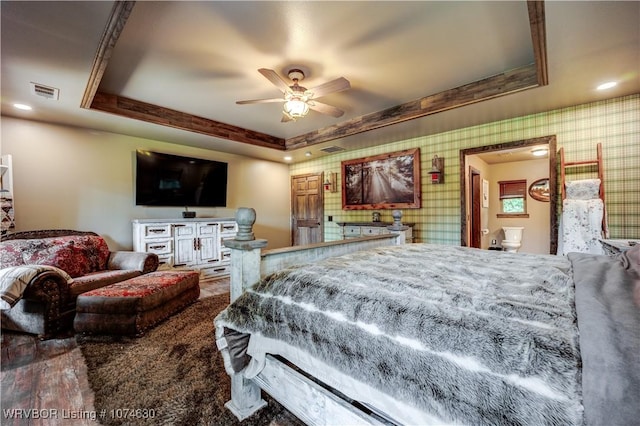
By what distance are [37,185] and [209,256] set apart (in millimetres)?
2315

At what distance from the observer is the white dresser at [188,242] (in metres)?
3.86

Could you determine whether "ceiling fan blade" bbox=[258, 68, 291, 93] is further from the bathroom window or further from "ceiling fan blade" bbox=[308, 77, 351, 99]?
the bathroom window

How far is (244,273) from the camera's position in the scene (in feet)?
4.61

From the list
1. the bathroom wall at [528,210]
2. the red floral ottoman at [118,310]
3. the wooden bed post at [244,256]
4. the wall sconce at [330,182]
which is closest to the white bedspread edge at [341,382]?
the wooden bed post at [244,256]

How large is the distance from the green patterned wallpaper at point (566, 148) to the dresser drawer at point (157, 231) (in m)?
3.53

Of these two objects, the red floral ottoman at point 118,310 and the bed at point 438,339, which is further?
the red floral ottoman at point 118,310

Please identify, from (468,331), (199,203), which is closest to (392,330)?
(468,331)

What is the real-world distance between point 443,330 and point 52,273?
10.1 feet

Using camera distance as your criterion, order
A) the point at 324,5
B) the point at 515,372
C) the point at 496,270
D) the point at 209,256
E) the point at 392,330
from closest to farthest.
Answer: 1. the point at 515,372
2. the point at 392,330
3. the point at 496,270
4. the point at 324,5
5. the point at 209,256

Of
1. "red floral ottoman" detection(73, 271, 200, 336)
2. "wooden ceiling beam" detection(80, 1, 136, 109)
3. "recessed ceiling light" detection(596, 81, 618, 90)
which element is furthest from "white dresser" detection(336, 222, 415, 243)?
"wooden ceiling beam" detection(80, 1, 136, 109)

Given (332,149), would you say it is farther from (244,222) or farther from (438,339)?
(438,339)

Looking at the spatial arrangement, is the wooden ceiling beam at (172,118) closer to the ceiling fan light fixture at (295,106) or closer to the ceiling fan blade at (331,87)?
the ceiling fan light fixture at (295,106)

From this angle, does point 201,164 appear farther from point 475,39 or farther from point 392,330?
point 392,330

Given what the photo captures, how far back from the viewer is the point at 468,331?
2.53 feet
